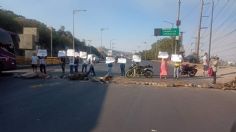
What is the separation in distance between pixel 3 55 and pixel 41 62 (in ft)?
10.2

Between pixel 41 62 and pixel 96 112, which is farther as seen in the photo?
pixel 41 62

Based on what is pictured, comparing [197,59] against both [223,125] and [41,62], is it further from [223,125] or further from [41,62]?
[223,125]

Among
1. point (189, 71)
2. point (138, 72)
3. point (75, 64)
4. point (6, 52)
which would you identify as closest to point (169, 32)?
point (189, 71)

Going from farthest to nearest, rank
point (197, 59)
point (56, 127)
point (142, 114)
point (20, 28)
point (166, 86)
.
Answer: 1. point (20, 28)
2. point (197, 59)
3. point (166, 86)
4. point (142, 114)
5. point (56, 127)

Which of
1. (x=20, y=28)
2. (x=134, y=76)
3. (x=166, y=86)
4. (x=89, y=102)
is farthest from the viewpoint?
(x=20, y=28)

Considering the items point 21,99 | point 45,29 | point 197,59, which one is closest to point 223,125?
point 21,99

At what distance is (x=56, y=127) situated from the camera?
11.7m

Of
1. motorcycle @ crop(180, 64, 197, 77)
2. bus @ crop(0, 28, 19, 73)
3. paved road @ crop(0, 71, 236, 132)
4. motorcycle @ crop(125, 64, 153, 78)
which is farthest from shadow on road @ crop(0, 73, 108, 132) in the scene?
motorcycle @ crop(180, 64, 197, 77)

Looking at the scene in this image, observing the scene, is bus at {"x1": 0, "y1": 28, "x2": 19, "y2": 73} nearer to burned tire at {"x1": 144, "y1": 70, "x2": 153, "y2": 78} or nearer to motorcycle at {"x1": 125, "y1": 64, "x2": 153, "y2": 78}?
motorcycle at {"x1": 125, "y1": 64, "x2": 153, "y2": 78}

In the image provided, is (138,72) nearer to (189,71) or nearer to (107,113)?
(189,71)

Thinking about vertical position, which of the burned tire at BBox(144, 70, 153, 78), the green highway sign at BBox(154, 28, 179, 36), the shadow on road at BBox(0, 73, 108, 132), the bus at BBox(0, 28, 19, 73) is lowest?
the burned tire at BBox(144, 70, 153, 78)

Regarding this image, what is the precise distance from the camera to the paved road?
12086 mm

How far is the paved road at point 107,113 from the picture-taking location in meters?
12.1

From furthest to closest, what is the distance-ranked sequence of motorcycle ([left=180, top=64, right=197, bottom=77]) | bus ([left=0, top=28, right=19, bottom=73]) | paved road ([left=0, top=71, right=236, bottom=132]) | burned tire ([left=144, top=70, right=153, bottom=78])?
1. motorcycle ([left=180, top=64, right=197, bottom=77])
2. burned tire ([left=144, top=70, right=153, bottom=78])
3. bus ([left=0, top=28, right=19, bottom=73])
4. paved road ([left=0, top=71, right=236, bottom=132])
